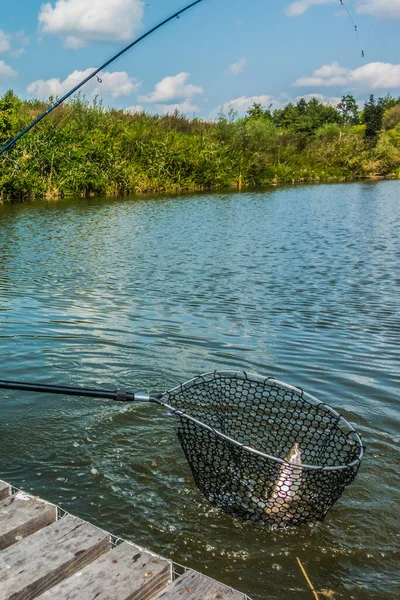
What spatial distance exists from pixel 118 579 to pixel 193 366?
4165mm

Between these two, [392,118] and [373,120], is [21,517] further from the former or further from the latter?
[392,118]

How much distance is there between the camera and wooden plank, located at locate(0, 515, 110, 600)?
2.52 m

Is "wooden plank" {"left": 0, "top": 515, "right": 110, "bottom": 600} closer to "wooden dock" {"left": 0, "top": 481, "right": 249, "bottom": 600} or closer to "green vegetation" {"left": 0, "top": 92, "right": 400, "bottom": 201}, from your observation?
"wooden dock" {"left": 0, "top": 481, "right": 249, "bottom": 600}

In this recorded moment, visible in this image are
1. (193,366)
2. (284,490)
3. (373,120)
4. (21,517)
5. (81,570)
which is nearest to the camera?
(81,570)

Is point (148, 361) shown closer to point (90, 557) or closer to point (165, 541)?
point (165, 541)

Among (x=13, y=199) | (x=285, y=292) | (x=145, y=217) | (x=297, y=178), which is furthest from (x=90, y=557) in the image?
(x=297, y=178)

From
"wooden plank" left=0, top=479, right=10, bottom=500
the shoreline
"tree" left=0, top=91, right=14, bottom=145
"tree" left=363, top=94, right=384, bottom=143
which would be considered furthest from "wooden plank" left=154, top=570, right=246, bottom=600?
"tree" left=363, top=94, right=384, bottom=143

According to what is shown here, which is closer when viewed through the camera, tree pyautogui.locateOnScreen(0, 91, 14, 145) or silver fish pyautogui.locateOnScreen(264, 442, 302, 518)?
silver fish pyautogui.locateOnScreen(264, 442, 302, 518)

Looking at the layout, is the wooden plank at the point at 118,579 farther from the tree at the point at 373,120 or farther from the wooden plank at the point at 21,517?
the tree at the point at 373,120

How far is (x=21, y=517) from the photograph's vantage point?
9.86ft

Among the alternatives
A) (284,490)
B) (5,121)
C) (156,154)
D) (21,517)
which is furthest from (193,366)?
(156,154)

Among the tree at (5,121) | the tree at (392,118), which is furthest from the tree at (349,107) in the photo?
the tree at (5,121)

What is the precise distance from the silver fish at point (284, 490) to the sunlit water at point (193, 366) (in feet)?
0.61

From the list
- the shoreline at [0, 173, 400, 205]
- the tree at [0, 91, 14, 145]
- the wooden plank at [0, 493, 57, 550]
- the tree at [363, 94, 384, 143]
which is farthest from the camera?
the tree at [363, 94, 384, 143]
